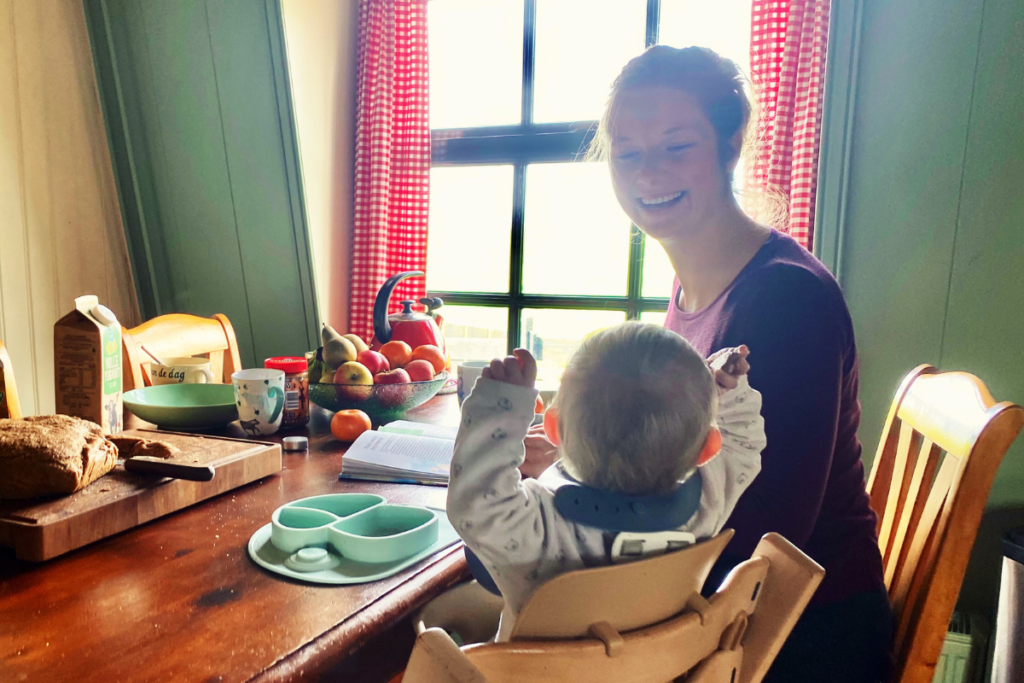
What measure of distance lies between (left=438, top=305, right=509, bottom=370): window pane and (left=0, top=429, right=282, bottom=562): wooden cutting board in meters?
1.74

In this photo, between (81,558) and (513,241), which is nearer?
(81,558)

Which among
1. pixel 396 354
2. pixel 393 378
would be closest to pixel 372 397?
pixel 393 378

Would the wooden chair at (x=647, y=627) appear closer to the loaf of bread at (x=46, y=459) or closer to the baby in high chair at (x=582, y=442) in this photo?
the baby in high chair at (x=582, y=442)

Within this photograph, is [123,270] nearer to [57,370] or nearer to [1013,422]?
[57,370]

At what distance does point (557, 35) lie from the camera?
2.48 meters

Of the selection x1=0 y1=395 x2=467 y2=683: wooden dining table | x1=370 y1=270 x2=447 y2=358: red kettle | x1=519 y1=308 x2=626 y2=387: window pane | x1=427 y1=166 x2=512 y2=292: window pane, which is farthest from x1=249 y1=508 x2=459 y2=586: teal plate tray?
x1=427 y1=166 x2=512 y2=292: window pane

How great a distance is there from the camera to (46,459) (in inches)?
27.1

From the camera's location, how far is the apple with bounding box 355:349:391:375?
1.30 m

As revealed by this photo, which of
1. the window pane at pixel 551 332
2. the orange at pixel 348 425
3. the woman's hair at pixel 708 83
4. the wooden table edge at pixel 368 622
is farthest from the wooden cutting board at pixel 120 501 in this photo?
the window pane at pixel 551 332

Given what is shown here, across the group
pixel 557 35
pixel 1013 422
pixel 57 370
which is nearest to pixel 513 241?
pixel 557 35

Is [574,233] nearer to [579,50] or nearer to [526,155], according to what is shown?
[526,155]

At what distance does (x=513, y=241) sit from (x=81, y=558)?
2.09 metres

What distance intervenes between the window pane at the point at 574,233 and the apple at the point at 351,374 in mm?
1425

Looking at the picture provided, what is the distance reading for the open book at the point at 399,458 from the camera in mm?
949
